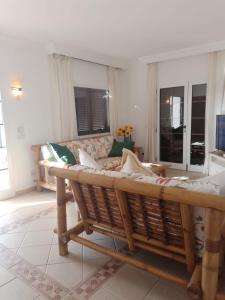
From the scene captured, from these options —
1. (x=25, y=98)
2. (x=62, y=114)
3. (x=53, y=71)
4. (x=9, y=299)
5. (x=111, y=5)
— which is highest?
(x=111, y=5)

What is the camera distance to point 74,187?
1943mm

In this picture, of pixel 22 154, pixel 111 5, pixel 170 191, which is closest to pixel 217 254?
pixel 170 191

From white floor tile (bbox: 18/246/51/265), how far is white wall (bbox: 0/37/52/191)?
1811mm

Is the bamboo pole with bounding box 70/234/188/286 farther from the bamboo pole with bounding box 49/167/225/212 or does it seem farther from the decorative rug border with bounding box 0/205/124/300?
the bamboo pole with bounding box 49/167/225/212

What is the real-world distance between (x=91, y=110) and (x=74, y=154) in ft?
4.61

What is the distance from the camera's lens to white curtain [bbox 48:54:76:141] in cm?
423

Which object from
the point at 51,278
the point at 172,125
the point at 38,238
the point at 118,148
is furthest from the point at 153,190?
the point at 172,125

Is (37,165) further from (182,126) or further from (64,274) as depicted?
(182,126)

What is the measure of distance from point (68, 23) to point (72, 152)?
6.56ft

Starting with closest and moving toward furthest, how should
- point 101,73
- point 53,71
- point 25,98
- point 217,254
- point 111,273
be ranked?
point 217,254 → point 111,273 → point 25,98 → point 53,71 → point 101,73

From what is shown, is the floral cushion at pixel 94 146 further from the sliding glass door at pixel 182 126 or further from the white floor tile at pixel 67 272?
the white floor tile at pixel 67 272

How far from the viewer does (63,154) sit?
370 cm

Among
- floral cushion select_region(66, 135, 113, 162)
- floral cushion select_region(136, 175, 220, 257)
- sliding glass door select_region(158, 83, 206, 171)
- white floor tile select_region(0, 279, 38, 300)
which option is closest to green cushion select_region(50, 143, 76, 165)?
floral cushion select_region(66, 135, 113, 162)

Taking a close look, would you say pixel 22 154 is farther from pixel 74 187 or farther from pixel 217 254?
pixel 217 254
